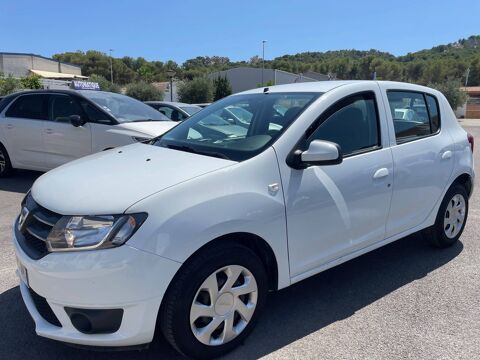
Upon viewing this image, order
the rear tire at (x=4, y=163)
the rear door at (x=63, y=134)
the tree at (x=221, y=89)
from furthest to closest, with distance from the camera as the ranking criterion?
1. the tree at (x=221, y=89)
2. the rear tire at (x=4, y=163)
3. the rear door at (x=63, y=134)

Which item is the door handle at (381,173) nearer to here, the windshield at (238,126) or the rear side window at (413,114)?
the rear side window at (413,114)

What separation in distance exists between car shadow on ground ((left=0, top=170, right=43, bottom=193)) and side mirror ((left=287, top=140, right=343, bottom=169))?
5584mm

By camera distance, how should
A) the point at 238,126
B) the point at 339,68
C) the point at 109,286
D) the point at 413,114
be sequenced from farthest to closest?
the point at 339,68 < the point at 413,114 < the point at 238,126 < the point at 109,286

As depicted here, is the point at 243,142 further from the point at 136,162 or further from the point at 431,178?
the point at 431,178

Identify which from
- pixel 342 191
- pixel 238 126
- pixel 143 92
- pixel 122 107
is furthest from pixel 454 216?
pixel 143 92

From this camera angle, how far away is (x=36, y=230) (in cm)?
251

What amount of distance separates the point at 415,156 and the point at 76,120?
5.15 m

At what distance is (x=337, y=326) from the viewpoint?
119 inches

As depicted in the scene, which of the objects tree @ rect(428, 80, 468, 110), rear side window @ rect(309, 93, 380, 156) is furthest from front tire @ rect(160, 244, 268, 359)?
tree @ rect(428, 80, 468, 110)

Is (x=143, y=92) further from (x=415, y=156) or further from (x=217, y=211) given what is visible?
(x=217, y=211)

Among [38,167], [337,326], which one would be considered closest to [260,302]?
[337,326]

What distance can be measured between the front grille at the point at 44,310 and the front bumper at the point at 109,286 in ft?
0.28

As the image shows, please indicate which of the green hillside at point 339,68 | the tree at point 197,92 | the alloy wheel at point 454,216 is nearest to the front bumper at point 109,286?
the alloy wheel at point 454,216

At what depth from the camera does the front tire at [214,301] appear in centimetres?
236
